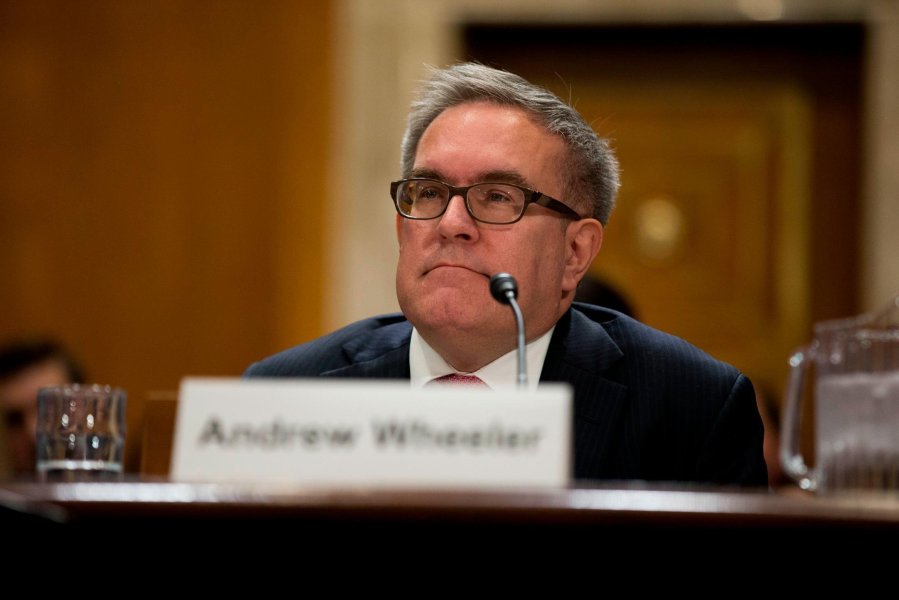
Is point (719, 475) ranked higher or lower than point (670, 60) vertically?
lower

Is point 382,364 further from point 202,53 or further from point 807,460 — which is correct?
point 202,53

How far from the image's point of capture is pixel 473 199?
219 cm

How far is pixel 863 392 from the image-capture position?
1.40m

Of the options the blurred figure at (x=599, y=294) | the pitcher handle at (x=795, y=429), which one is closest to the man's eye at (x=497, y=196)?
the pitcher handle at (x=795, y=429)

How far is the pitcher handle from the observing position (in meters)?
1.59

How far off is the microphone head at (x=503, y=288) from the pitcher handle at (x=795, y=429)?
42 cm

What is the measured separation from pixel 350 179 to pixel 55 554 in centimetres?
355

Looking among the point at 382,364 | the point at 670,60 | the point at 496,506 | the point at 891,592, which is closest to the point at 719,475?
the point at 382,364

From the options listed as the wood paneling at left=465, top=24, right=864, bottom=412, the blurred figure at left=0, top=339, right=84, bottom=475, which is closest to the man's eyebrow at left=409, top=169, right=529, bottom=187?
the blurred figure at left=0, top=339, right=84, bottom=475

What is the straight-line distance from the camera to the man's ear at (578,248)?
93.2 inches

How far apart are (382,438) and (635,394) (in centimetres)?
101

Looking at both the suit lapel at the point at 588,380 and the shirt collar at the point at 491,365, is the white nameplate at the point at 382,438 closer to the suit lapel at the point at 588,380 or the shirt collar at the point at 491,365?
the suit lapel at the point at 588,380

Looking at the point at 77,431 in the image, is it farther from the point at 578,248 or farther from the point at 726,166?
the point at 726,166

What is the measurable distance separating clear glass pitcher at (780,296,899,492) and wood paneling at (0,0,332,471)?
3433 millimetres
